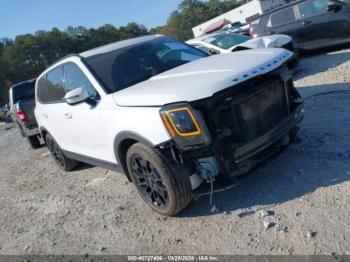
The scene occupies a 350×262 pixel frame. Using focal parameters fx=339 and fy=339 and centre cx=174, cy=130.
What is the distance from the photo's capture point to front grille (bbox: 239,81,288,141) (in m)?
3.19

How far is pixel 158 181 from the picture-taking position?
345cm

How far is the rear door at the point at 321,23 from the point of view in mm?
8906

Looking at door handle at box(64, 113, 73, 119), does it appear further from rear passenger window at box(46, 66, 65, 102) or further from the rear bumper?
the rear bumper

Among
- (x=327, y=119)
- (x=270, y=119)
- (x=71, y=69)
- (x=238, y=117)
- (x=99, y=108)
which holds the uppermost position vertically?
(x=71, y=69)

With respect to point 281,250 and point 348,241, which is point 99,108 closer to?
point 281,250

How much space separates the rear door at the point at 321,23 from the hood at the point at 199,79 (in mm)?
6258

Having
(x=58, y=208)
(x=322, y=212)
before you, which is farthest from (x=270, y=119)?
(x=58, y=208)

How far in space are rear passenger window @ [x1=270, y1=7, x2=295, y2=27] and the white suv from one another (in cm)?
680

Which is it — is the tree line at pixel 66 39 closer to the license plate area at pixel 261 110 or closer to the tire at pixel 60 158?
the tire at pixel 60 158

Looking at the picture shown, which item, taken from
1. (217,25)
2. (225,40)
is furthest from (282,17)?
(217,25)

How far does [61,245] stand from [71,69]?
2241 mm

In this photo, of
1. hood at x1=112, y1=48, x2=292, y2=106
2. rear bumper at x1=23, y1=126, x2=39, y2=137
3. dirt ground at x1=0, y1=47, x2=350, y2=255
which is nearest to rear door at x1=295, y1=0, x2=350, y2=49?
dirt ground at x1=0, y1=47, x2=350, y2=255

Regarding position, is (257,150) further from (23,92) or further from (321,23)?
(23,92)

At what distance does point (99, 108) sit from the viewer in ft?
12.8
